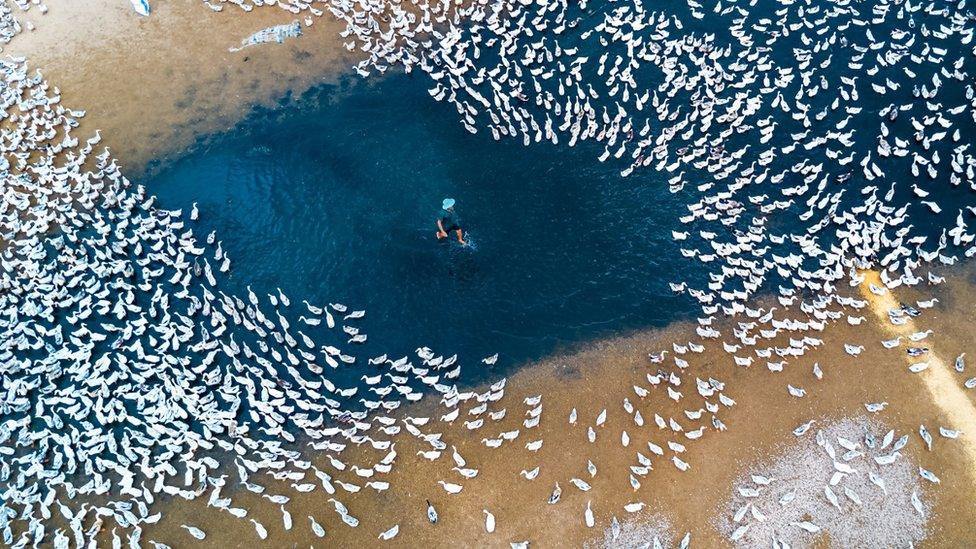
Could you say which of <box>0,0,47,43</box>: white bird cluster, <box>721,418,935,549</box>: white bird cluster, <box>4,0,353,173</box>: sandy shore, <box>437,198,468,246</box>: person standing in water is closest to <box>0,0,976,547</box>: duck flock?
<box>0,0,47,43</box>: white bird cluster

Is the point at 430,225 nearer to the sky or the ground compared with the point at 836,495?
nearer to the sky

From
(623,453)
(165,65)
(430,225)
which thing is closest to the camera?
(623,453)

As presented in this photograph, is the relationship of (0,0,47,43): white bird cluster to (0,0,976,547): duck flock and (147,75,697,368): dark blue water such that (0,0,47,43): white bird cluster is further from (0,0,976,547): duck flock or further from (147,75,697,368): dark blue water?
(147,75,697,368): dark blue water

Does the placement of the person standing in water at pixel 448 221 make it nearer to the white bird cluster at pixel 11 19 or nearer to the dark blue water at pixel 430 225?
the dark blue water at pixel 430 225

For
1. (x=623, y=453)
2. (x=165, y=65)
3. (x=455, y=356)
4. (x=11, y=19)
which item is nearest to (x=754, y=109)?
(x=623, y=453)

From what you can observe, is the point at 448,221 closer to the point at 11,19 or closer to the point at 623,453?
the point at 623,453
